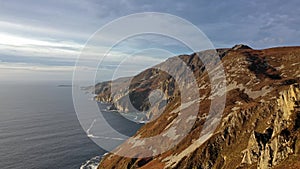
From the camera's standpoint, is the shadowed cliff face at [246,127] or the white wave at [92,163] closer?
the shadowed cliff face at [246,127]

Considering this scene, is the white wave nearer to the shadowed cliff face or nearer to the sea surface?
the sea surface

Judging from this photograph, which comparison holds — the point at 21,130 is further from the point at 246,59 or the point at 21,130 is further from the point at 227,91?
the point at 246,59

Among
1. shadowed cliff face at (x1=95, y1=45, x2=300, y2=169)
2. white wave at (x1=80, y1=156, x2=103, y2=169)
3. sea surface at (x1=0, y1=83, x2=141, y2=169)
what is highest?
shadowed cliff face at (x1=95, y1=45, x2=300, y2=169)

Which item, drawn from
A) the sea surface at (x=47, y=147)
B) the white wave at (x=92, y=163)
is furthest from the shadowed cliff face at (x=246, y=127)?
the sea surface at (x=47, y=147)

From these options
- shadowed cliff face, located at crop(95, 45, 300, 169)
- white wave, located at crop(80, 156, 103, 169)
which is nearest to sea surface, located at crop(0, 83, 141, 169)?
white wave, located at crop(80, 156, 103, 169)

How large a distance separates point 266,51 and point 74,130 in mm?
142095

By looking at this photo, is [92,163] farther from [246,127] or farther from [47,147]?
[246,127]

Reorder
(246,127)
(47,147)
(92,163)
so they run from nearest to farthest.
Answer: (246,127) → (92,163) → (47,147)

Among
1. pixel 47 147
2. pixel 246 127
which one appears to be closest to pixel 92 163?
pixel 47 147

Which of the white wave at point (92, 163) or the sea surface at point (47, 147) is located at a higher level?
the sea surface at point (47, 147)

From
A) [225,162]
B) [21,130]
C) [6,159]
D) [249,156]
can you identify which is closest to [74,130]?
[21,130]

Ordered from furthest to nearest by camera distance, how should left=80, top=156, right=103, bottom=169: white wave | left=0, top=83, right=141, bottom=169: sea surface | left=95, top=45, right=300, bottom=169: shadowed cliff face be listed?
left=0, top=83, right=141, bottom=169: sea surface
left=80, top=156, right=103, bottom=169: white wave
left=95, top=45, right=300, bottom=169: shadowed cliff face

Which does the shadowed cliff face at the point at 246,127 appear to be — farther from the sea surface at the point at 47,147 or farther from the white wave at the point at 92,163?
the sea surface at the point at 47,147

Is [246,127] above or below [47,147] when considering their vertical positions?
above
